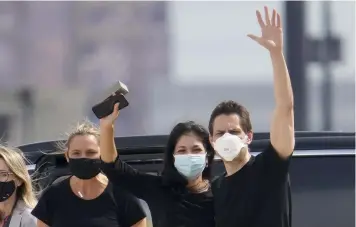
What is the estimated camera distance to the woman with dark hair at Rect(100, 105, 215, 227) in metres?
4.01

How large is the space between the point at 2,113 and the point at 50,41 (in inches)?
91.1

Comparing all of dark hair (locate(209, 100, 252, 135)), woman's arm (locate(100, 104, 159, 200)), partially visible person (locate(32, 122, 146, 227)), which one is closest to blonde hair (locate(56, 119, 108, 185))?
partially visible person (locate(32, 122, 146, 227))

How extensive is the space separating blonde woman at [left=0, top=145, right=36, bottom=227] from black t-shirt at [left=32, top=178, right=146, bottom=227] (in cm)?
11

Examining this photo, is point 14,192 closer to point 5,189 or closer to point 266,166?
point 5,189

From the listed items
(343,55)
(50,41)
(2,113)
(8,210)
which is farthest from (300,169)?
(50,41)

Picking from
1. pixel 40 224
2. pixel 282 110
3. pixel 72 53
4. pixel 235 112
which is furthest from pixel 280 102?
pixel 72 53

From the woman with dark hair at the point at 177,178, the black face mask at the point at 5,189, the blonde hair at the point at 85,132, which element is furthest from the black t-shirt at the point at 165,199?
the black face mask at the point at 5,189

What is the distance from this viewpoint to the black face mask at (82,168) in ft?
13.9

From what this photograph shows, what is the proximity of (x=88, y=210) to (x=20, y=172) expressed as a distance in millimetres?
428

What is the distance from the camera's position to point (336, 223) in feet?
14.7

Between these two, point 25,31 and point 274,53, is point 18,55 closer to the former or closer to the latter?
point 25,31

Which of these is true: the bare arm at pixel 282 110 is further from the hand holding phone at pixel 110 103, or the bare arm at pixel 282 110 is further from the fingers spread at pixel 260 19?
the hand holding phone at pixel 110 103

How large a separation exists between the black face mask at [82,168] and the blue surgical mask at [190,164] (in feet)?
1.48

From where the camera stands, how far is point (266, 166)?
3717mm
